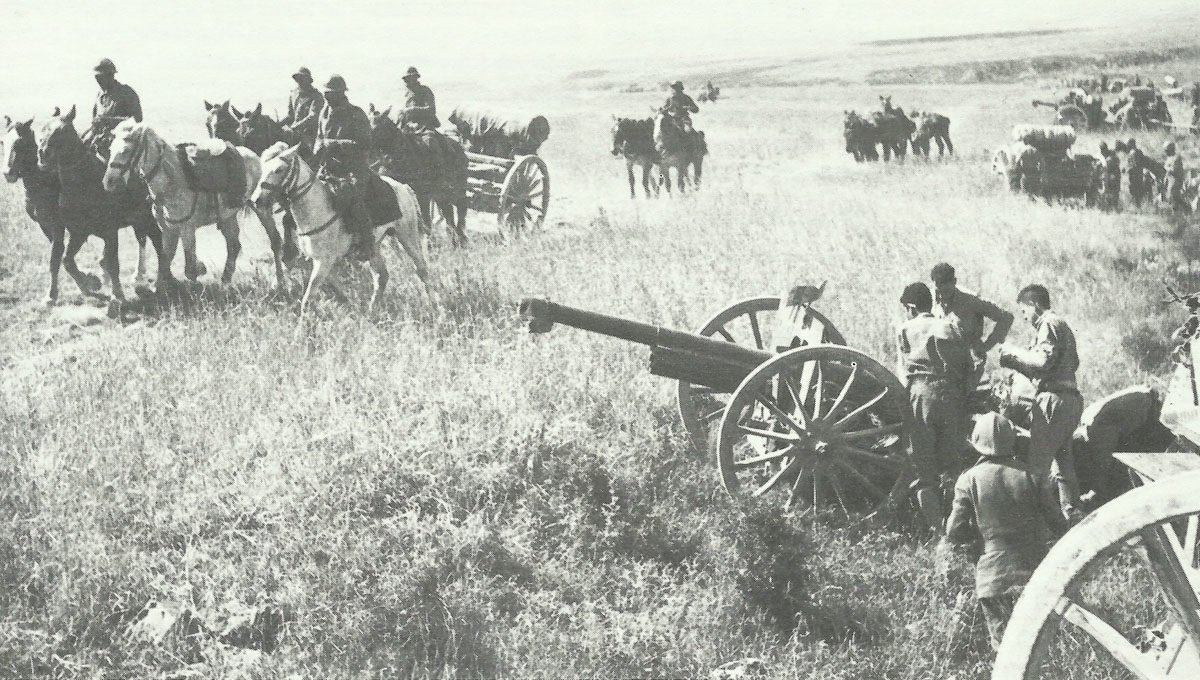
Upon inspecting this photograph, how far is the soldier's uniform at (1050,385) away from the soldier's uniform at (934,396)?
1.40 ft

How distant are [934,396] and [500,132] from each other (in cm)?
1114

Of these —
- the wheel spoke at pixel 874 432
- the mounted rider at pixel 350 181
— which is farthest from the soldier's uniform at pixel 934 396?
the mounted rider at pixel 350 181

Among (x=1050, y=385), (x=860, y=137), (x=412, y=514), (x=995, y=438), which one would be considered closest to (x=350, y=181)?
(x=412, y=514)

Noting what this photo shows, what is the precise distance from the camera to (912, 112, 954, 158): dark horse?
2453 centimetres

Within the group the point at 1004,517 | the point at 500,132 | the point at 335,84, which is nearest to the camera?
the point at 1004,517

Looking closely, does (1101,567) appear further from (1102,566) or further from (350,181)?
(350,181)

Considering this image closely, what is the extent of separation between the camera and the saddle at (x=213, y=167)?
10953mm

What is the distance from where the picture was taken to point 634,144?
19.1 m

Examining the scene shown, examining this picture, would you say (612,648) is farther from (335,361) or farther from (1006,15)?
(1006,15)

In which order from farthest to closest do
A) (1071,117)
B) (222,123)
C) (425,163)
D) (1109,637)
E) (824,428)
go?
(1071,117) < (425,163) < (222,123) < (824,428) < (1109,637)

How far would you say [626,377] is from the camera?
25.9ft

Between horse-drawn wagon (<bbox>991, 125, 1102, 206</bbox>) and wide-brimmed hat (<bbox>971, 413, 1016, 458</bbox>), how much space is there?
1298 centimetres

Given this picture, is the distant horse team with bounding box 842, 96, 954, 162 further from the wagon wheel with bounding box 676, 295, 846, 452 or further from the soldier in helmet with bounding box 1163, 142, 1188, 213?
the wagon wheel with bounding box 676, 295, 846, 452

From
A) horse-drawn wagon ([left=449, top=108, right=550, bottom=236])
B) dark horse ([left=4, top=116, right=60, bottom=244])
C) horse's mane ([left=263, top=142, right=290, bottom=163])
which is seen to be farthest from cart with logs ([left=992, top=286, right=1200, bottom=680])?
horse-drawn wagon ([left=449, top=108, right=550, bottom=236])
